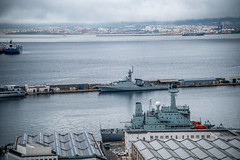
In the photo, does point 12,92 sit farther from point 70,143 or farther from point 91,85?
point 70,143

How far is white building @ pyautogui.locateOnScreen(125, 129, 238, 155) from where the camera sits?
1759 cm

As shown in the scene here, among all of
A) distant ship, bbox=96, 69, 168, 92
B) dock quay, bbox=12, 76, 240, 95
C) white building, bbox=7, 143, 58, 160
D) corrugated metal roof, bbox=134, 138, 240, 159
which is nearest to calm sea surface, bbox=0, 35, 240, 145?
distant ship, bbox=96, 69, 168, 92

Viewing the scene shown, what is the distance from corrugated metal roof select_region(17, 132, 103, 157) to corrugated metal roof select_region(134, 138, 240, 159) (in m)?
1.74

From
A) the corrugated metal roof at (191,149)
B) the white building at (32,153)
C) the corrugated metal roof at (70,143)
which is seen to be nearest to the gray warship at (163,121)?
the corrugated metal roof at (70,143)

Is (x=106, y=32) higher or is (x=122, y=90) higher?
(x=106, y=32)

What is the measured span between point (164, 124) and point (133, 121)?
1.39 meters

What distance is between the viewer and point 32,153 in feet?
46.7

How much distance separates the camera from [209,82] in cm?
3609

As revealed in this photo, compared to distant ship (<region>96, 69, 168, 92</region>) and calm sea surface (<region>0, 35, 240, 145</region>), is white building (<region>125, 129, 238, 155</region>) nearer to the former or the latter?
calm sea surface (<region>0, 35, 240, 145</region>)

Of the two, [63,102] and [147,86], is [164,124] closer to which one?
[63,102]

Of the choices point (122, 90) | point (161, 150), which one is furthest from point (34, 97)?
point (161, 150)

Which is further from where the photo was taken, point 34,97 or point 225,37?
point 225,37

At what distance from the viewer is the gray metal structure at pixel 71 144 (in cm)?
1516

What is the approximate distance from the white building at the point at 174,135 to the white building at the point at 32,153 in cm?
411
